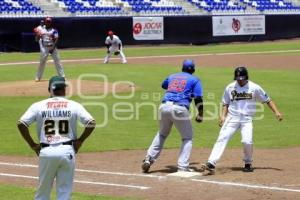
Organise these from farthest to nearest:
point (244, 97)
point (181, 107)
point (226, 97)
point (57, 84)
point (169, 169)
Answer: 1. point (169, 169)
2. point (226, 97)
3. point (244, 97)
4. point (181, 107)
5. point (57, 84)

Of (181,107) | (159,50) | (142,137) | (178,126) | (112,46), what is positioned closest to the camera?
(181,107)

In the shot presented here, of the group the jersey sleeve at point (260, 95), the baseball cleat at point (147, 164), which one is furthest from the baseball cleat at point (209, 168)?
the jersey sleeve at point (260, 95)

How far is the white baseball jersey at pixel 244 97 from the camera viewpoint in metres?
10.7

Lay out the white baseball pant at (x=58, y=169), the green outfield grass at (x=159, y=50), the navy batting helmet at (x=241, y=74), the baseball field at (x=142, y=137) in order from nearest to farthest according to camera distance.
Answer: the white baseball pant at (x=58, y=169) < the baseball field at (x=142, y=137) < the navy batting helmet at (x=241, y=74) < the green outfield grass at (x=159, y=50)

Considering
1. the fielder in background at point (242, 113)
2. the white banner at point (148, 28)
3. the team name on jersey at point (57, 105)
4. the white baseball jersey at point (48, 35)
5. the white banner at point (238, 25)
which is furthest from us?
the white banner at point (238, 25)

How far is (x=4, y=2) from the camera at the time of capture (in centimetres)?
4138

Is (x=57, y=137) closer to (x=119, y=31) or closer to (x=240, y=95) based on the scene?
(x=240, y=95)

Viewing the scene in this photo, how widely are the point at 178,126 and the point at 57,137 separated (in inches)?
150

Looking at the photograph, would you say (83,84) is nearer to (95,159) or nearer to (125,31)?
(95,159)

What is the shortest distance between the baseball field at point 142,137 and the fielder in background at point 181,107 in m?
0.42

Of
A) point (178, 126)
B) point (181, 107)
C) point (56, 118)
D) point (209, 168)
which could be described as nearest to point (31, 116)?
point (56, 118)

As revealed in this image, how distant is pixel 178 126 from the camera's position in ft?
34.2

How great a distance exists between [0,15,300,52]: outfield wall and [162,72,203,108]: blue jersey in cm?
3060

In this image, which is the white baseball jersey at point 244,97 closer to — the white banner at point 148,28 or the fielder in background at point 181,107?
the fielder in background at point 181,107
